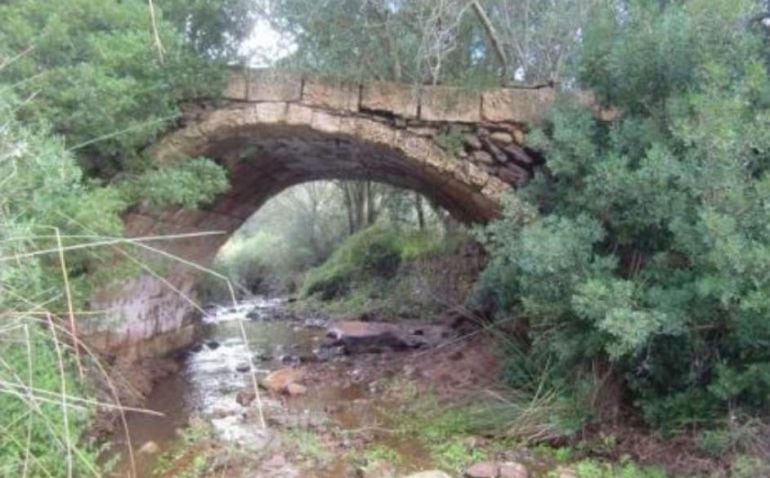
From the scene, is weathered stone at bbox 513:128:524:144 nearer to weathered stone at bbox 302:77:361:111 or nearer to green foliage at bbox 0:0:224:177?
weathered stone at bbox 302:77:361:111

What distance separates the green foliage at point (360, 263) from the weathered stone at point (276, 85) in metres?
7.14

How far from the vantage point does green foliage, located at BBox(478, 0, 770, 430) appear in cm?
397

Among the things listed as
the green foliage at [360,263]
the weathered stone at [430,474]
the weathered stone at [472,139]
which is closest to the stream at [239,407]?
the weathered stone at [430,474]

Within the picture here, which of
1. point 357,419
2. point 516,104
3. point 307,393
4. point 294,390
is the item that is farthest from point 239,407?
point 516,104

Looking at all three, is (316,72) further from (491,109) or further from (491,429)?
(491,429)

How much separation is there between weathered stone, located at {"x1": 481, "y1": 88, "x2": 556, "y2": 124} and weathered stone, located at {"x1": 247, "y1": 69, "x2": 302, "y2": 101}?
1.79 meters

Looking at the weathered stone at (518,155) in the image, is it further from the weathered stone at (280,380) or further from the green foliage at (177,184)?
the weathered stone at (280,380)

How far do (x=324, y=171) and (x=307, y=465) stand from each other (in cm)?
524

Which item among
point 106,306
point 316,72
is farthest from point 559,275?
point 106,306

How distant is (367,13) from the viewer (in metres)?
6.25

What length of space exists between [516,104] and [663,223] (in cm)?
199

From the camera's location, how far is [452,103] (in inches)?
242

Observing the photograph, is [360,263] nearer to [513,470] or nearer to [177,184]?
[177,184]

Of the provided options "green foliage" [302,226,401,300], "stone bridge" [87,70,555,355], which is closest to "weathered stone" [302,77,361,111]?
"stone bridge" [87,70,555,355]
